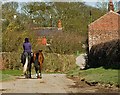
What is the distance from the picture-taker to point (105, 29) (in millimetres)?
42094

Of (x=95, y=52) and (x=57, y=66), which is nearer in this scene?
(x=95, y=52)

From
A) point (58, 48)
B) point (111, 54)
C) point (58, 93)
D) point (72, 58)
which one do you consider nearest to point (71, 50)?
point (58, 48)

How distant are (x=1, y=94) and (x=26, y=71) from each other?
28.4 ft

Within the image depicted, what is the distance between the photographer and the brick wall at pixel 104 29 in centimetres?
4053

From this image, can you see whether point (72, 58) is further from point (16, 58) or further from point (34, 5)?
point (34, 5)

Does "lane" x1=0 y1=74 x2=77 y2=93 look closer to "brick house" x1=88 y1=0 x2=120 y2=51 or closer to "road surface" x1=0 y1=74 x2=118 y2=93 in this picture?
"road surface" x1=0 y1=74 x2=118 y2=93

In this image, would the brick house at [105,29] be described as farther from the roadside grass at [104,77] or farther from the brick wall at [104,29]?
the roadside grass at [104,77]

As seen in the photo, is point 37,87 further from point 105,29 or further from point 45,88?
point 105,29

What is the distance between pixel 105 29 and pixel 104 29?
0.18 m

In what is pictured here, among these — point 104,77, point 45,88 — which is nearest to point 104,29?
point 104,77

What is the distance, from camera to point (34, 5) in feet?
209

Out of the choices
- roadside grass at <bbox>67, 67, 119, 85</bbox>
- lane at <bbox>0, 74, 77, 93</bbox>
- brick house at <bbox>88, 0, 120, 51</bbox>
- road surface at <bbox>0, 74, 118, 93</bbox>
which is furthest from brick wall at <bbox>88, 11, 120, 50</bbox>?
road surface at <bbox>0, 74, 118, 93</bbox>

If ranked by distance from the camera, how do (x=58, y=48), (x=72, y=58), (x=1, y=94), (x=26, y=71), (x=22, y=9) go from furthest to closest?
(x=22, y=9) → (x=58, y=48) → (x=72, y=58) → (x=26, y=71) → (x=1, y=94)

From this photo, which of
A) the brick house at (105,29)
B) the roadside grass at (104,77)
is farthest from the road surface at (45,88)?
the brick house at (105,29)
